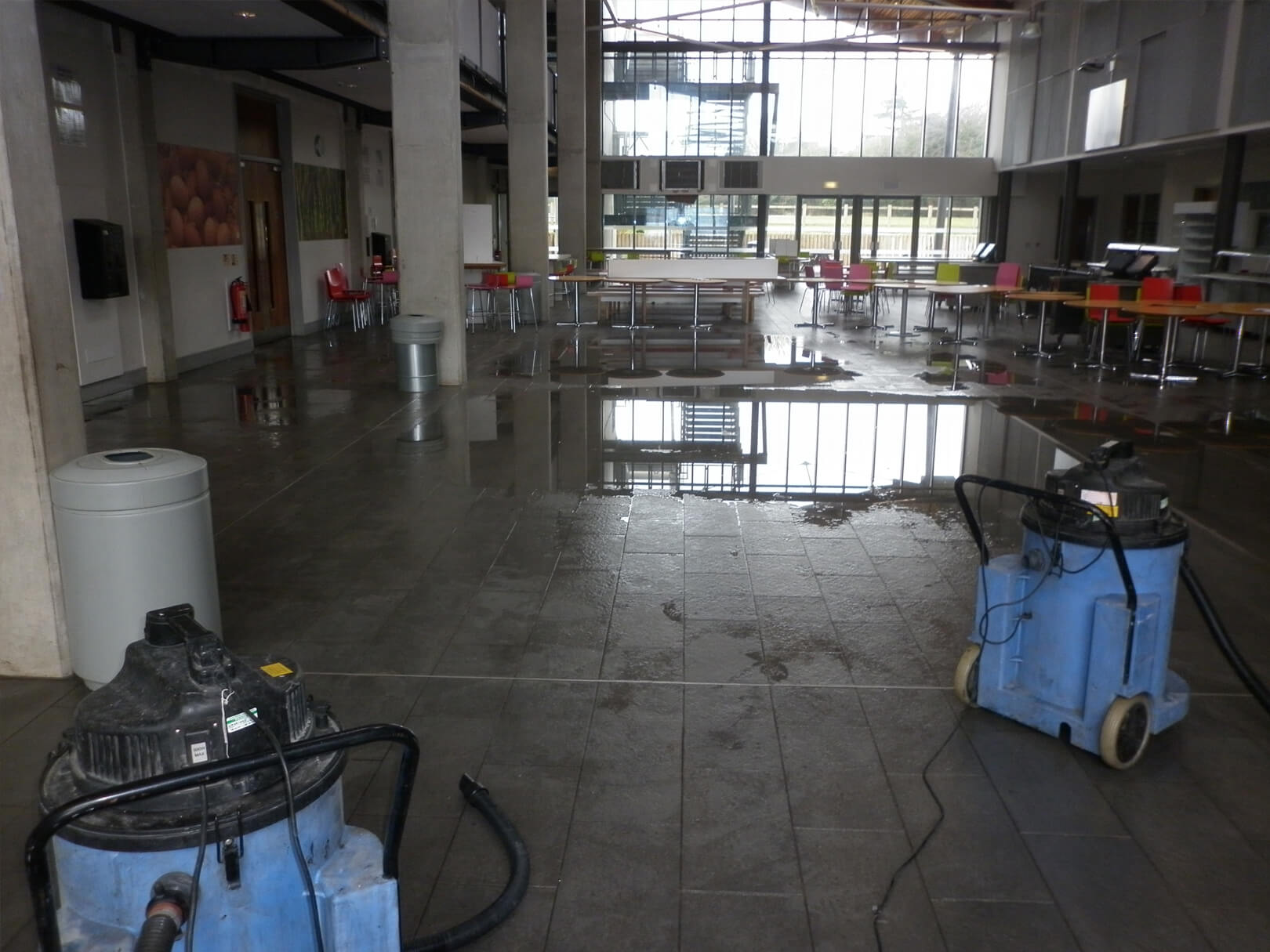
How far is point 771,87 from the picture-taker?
112ft

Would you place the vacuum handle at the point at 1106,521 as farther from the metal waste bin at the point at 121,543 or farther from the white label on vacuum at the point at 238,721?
the metal waste bin at the point at 121,543

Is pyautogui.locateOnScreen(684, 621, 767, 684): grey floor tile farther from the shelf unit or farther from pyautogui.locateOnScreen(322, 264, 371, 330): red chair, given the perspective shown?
the shelf unit

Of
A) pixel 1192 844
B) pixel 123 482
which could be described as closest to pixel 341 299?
pixel 123 482

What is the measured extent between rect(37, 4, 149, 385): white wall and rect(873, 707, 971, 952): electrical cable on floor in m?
8.73

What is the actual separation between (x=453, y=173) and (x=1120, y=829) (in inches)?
372

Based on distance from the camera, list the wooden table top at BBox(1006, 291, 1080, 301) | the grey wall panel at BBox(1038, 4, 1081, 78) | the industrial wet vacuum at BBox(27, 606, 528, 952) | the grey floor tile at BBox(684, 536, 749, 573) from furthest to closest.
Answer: the grey wall panel at BBox(1038, 4, 1081, 78) < the wooden table top at BBox(1006, 291, 1080, 301) < the grey floor tile at BBox(684, 536, 749, 573) < the industrial wet vacuum at BBox(27, 606, 528, 952)

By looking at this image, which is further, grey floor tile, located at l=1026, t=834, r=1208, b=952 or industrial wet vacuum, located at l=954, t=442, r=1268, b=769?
industrial wet vacuum, located at l=954, t=442, r=1268, b=769

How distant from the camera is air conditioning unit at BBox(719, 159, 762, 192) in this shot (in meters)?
32.4

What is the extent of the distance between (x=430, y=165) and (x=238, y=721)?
9.82m

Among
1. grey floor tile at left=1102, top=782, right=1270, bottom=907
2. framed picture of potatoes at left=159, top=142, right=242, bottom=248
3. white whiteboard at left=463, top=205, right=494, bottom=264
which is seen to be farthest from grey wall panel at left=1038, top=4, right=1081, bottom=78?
grey floor tile at left=1102, top=782, right=1270, bottom=907

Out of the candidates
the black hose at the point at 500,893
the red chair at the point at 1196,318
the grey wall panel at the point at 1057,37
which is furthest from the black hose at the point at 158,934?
the grey wall panel at the point at 1057,37

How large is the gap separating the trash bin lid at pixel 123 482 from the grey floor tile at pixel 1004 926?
284 centimetres

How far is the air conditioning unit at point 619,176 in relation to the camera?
32781mm

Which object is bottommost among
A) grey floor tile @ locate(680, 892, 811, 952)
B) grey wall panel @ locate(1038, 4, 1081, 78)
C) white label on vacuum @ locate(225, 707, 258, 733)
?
grey floor tile @ locate(680, 892, 811, 952)
